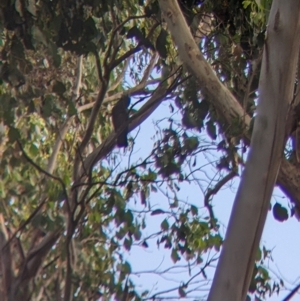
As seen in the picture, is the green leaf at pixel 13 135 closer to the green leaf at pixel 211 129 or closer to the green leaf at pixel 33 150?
the green leaf at pixel 33 150

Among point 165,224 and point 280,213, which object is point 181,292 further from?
point 280,213

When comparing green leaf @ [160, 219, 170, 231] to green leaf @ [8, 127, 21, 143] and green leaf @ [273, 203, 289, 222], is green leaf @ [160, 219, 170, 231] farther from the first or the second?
green leaf @ [273, 203, 289, 222]

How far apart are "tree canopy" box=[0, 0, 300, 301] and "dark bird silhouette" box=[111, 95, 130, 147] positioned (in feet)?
0.04

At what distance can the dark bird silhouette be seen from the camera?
143 inches

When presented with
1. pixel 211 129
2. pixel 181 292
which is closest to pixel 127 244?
pixel 181 292

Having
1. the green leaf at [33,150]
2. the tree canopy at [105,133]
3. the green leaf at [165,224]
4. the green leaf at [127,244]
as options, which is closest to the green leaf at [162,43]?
the tree canopy at [105,133]

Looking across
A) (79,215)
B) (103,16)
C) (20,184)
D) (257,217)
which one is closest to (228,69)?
(103,16)

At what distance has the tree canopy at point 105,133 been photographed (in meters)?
3.45

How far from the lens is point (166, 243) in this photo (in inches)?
162

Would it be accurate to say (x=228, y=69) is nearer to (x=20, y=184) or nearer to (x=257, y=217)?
(x=257, y=217)

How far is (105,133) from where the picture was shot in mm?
5074

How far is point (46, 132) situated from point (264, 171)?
3.21 meters

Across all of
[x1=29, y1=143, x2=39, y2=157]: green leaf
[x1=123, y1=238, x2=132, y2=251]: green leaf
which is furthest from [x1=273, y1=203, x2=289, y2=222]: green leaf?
[x1=29, y1=143, x2=39, y2=157]: green leaf

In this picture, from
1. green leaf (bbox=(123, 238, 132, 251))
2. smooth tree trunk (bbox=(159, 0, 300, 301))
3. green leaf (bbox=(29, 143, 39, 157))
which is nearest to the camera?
smooth tree trunk (bbox=(159, 0, 300, 301))
